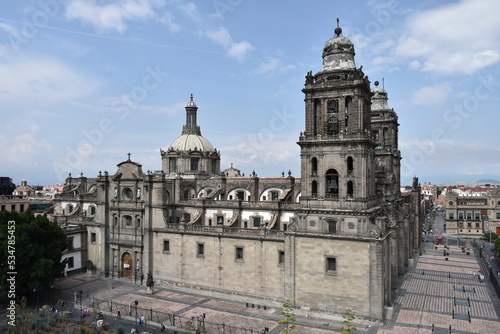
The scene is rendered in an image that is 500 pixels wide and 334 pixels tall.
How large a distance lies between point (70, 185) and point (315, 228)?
157 ft

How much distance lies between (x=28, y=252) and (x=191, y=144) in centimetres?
3204

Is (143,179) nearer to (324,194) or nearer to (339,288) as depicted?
(324,194)

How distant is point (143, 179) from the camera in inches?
1893

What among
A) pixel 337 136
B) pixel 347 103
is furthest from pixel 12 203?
pixel 347 103

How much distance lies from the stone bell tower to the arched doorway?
995 inches

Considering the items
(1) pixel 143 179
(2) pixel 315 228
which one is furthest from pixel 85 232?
(2) pixel 315 228

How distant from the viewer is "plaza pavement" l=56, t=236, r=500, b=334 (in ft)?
113

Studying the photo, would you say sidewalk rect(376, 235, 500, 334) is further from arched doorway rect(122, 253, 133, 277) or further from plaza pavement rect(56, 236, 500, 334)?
arched doorway rect(122, 253, 133, 277)

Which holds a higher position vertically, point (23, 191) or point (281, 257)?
point (23, 191)

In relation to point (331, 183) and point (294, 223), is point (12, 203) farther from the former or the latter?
point (331, 183)

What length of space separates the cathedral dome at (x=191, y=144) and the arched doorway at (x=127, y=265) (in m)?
21.1

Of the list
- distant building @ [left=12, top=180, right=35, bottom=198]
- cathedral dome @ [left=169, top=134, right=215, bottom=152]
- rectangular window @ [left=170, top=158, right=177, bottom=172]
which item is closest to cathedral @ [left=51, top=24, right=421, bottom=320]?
rectangular window @ [left=170, top=158, right=177, bottom=172]

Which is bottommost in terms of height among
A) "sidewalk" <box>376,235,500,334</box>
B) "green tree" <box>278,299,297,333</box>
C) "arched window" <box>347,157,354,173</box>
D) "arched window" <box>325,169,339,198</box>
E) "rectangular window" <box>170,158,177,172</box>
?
"sidewalk" <box>376,235,500,334</box>

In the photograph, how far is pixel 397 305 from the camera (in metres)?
40.6
